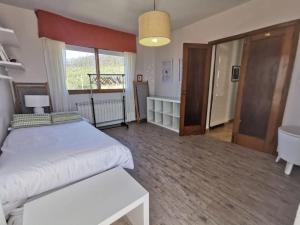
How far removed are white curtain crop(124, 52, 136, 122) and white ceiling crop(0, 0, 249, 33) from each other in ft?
3.06

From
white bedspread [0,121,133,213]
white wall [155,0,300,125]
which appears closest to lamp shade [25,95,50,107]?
white bedspread [0,121,133,213]

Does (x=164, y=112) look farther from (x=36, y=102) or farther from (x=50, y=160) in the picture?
(x=50, y=160)

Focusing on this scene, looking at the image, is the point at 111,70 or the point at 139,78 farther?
the point at 139,78

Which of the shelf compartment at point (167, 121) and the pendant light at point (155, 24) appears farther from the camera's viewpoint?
the shelf compartment at point (167, 121)

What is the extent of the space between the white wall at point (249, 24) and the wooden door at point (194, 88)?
0.41 m

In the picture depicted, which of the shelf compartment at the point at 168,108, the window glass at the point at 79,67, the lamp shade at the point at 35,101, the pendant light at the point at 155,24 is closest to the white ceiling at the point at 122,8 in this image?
the window glass at the point at 79,67

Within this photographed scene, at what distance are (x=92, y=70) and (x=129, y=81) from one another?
0.98m

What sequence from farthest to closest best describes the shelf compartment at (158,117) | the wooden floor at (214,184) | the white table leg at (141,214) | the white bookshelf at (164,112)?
the shelf compartment at (158,117), the white bookshelf at (164,112), the wooden floor at (214,184), the white table leg at (141,214)

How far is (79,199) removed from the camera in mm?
1090

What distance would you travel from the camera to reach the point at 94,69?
3.73 metres

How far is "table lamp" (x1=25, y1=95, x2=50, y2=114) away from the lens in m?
2.62

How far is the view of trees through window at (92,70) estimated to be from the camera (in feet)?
11.2

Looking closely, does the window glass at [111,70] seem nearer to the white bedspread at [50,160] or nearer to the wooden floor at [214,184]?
the wooden floor at [214,184]

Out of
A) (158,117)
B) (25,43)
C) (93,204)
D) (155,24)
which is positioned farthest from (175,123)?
(25,43)
